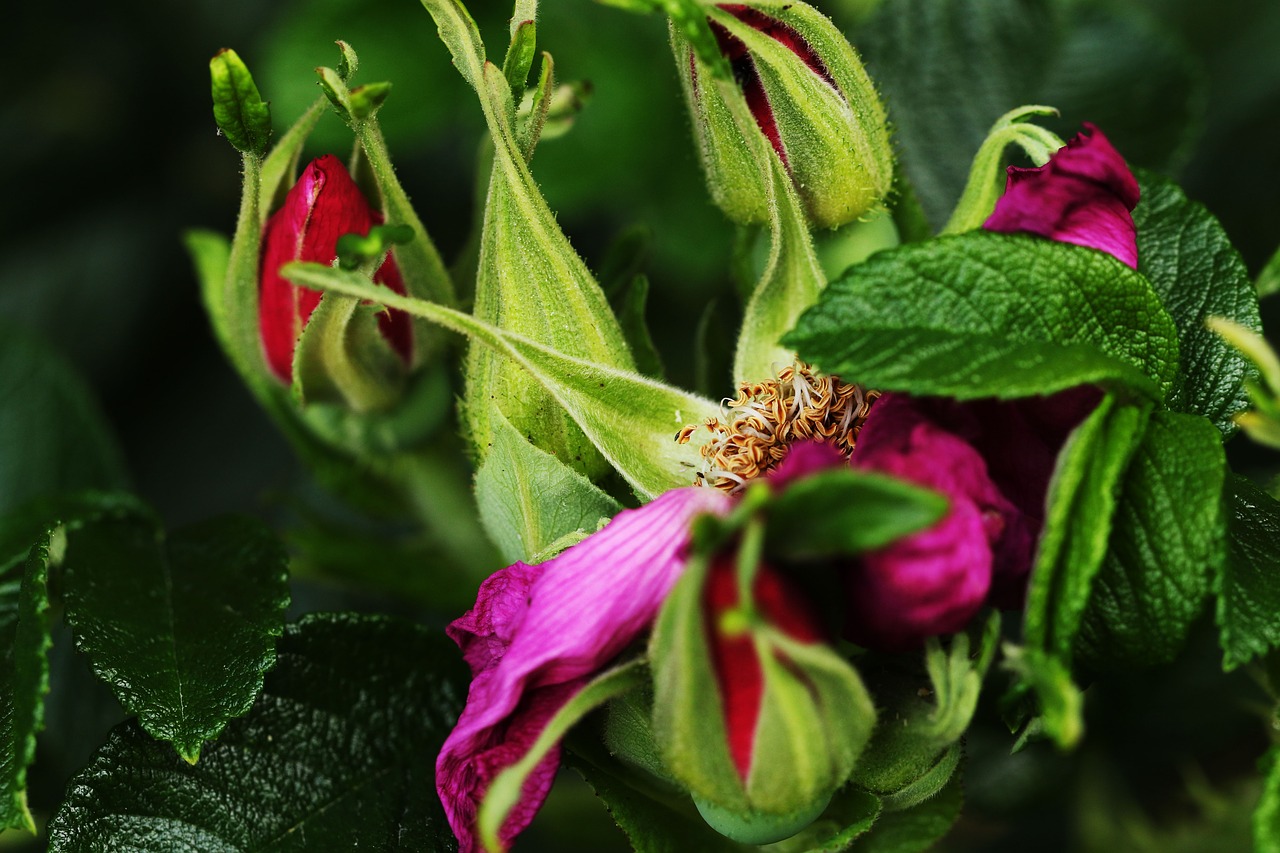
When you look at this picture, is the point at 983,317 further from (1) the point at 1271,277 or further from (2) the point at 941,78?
(2) the point at 941,78

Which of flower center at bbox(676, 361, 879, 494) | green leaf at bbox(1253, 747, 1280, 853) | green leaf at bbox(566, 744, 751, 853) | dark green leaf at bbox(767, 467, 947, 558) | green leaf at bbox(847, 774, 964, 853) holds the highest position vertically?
dark green leaf at bbox(767, 467, 947, 558)

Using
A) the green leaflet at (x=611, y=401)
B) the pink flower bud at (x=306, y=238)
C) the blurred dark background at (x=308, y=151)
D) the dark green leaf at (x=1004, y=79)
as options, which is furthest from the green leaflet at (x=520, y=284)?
the blurred dark background at (x=308, y=151)

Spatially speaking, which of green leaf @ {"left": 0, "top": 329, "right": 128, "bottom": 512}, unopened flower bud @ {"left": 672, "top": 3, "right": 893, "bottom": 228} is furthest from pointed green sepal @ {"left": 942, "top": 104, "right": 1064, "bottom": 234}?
green leaf @ {"left": 0, "top": 329, "right": 128, "bottom": 512}

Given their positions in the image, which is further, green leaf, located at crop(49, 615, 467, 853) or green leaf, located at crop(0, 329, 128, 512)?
green leaf, located at crop(0, 329, 128, 512)

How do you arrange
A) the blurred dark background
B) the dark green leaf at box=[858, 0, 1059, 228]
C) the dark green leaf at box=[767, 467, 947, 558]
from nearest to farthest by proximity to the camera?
the dark green leaf at box=[767, 467, 947, 558] < the dark green leaf at box=[858, 0, 1059, 228] < the blurred dark background

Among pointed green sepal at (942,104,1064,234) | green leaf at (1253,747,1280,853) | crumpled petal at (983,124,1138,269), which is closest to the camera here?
green leaf at (1253,747,1280,853)

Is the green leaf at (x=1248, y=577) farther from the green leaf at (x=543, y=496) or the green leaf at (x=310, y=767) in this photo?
the green leaf at (x=310, y=767)

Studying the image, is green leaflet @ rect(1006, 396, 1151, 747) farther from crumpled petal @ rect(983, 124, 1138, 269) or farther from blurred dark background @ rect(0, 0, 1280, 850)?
blurred dark background @ rect(0, 0, 1280, 850)

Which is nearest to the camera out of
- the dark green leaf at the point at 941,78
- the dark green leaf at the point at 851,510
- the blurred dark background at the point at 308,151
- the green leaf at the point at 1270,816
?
the dark green leaf at the point at 851,510
